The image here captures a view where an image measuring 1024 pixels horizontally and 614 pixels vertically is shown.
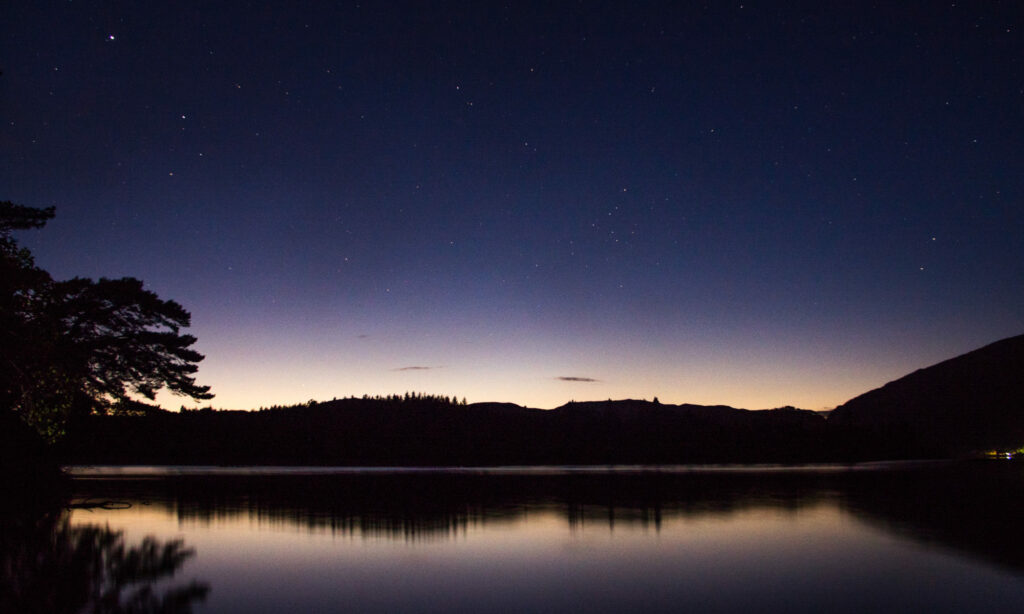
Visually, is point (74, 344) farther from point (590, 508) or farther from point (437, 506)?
point (590, 508)

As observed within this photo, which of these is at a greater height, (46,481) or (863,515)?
(46,481)

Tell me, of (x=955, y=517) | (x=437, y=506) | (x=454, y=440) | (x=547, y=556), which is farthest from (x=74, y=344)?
(x=454, y=440)

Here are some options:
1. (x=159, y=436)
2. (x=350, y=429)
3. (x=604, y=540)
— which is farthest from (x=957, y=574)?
(x=350, y=429)

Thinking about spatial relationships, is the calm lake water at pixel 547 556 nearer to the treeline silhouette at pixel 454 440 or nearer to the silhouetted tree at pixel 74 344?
the silhouetted tree at pixel 74 344

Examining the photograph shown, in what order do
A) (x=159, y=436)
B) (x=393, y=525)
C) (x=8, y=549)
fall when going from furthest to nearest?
1. (x=159, y=436)
2. (x=393, y=525)
3. (x=8, y=549)

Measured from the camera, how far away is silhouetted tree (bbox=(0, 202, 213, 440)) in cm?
1469

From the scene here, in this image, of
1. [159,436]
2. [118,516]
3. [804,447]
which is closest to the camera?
[118,516]

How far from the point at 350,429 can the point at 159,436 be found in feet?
179

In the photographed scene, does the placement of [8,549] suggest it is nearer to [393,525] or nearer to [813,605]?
[393,525]

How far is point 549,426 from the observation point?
17462 cm

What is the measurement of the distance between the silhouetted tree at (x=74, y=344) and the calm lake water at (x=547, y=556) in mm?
3434

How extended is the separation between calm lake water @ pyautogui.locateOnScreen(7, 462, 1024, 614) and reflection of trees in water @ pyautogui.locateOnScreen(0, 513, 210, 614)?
0.10m

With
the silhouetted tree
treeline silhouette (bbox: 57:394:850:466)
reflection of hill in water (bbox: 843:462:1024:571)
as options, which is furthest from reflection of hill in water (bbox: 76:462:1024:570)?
treeline silhouette (bbox: 57:394:850:466)

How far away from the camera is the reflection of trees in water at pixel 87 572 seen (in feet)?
34.6
